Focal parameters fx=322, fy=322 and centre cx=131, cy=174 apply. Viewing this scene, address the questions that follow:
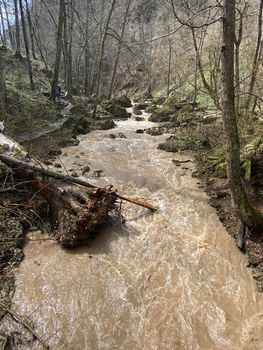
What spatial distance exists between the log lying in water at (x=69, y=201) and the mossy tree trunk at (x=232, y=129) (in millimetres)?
2217

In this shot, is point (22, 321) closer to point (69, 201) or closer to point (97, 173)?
point (69, 201)

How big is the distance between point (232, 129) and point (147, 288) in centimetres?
325

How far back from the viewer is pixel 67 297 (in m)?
5.19

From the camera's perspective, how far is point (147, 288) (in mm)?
5422

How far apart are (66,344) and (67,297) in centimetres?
90

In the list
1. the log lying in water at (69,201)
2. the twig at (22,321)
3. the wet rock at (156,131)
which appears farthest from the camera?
the wet rock at (156,131)

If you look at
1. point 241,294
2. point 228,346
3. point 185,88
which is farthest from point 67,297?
point 185,88

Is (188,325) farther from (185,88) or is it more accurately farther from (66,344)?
(185,88)

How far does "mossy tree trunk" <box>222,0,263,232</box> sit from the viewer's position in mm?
5426

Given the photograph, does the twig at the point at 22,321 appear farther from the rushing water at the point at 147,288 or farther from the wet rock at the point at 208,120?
the wet rock at the point at 208,120

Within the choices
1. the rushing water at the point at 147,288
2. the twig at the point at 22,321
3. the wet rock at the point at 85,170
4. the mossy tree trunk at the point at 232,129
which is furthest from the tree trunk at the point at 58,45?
the twig at the point at 22,321

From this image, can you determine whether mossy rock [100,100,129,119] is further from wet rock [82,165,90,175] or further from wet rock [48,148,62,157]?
wet rock [82,165,90,175]

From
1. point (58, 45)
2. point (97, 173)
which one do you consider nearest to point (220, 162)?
point (97, 173)

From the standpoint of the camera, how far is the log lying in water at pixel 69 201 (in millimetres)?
6316
